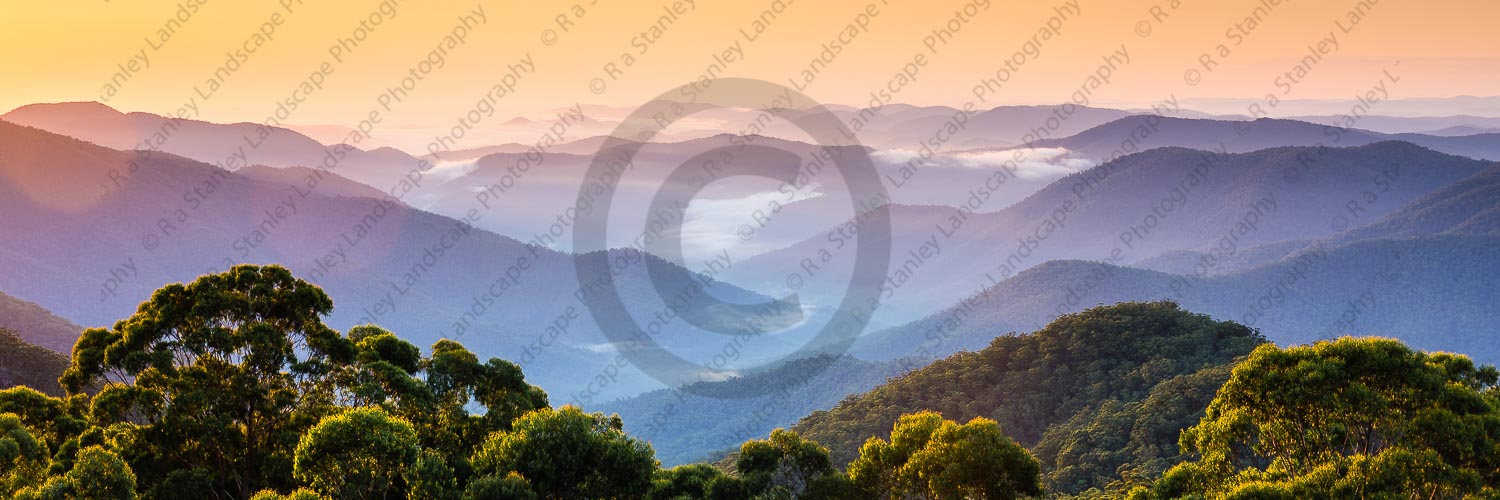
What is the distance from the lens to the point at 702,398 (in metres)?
186

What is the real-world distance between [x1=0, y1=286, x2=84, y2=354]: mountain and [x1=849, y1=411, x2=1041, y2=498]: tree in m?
135

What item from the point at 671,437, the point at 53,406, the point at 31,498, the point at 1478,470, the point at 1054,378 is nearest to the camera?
the point at 31,498

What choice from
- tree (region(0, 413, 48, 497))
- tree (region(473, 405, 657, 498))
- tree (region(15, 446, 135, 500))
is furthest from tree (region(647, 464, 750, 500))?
tree (region(0, 413, 48, 497))

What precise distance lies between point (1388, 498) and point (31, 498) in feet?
97.7

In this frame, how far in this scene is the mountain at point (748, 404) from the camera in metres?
160

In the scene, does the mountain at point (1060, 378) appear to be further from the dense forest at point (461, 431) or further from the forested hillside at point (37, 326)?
the forested hillside at point (37, 326)

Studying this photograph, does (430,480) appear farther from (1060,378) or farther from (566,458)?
(1060,378)

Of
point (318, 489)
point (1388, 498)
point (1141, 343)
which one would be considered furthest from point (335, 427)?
point (1141, 343)

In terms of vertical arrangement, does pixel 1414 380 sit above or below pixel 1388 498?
above

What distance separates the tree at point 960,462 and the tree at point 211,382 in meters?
18.7

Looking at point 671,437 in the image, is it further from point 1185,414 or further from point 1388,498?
point 1388,498

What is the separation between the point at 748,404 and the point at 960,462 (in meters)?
145

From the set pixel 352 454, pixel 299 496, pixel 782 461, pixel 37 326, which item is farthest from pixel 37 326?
pixel 299 496

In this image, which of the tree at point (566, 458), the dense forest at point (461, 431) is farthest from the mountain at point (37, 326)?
the tree at point (566, 458)
